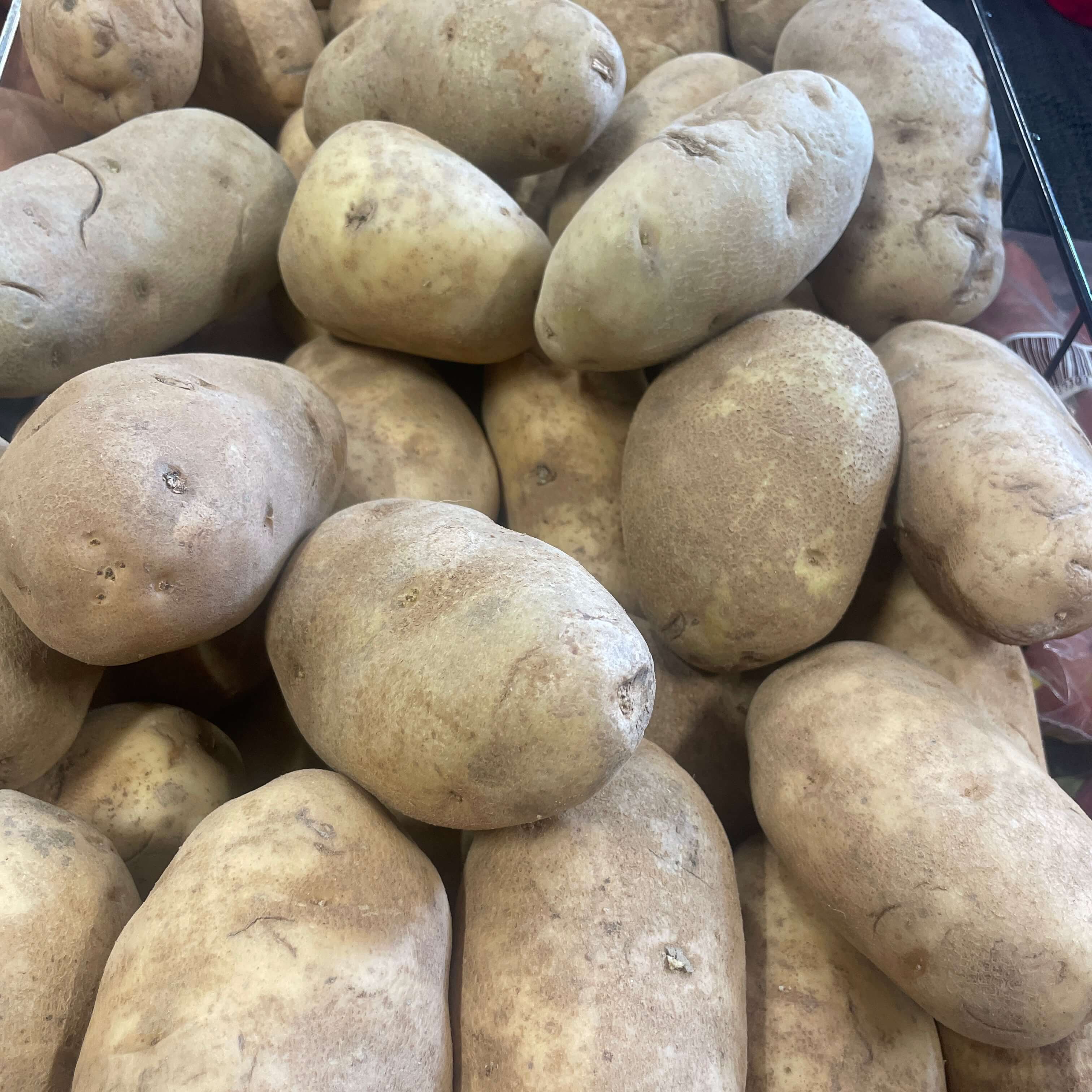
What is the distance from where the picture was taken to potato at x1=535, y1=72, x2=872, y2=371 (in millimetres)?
988

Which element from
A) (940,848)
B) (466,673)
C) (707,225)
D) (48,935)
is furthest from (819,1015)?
(707,225)

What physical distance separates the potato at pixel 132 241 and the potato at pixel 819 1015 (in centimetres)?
110

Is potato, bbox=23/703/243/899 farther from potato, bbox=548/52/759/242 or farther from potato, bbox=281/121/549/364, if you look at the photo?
potato, bbox=548/52/759/242

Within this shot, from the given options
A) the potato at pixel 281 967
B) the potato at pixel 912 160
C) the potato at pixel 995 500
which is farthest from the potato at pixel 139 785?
the potato at pixel 912 160

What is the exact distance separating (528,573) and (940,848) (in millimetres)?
473

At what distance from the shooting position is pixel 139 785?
929mm

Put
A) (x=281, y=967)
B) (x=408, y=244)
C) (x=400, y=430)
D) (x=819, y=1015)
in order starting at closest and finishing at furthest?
(x=281, y=967)
(x=819, y=1015)
(x=408, y=244)
(x=400, y=430)

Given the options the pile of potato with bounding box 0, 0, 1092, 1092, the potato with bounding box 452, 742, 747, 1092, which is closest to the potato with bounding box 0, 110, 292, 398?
the pile of potato with bounding box 0, 0, 1092, 1092

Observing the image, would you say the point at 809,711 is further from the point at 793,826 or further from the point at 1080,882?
the point at 1080,882

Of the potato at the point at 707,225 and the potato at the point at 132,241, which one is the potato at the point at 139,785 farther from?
the potato at the point at 707,225

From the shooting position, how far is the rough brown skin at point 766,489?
38.9 inches

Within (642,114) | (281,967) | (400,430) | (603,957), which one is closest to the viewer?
(281,967)

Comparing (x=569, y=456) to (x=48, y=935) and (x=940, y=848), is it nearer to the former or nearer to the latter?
(x=940, y=848)

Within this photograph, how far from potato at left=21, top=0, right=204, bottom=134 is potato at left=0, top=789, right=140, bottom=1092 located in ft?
3.65
